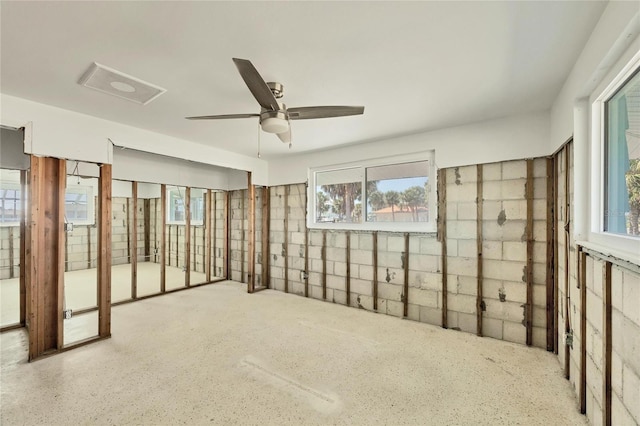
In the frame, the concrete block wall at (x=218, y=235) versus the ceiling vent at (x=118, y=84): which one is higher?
the ceiling vent at (x=118, y=84)

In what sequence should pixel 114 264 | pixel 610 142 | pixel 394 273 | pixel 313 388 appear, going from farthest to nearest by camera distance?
pixel 114 264 < pixel 394 273 < pixel 313 388 < pixel 610 142

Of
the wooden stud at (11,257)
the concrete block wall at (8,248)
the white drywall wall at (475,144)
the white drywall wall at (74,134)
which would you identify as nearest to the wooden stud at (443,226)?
the white drywall wall at (475,144)

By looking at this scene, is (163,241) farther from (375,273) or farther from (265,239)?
(375,273)

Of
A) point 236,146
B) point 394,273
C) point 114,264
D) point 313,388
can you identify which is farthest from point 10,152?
point 394,273

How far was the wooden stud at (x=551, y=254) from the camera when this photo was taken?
2.70 meters

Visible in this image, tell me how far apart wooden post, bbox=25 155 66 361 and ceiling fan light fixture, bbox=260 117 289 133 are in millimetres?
2248

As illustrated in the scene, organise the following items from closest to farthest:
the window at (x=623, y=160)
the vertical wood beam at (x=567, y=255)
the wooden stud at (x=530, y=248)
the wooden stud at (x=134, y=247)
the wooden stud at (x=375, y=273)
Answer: the window at (x=623, y=160)
the vertical wood beam at (x=567, y=255)
the wooden stud at (x=530, y=248)
the wooden stud at (x=375, y=273)
the wooden stud at (x=134, y=247)

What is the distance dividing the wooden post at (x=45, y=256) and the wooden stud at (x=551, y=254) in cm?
484

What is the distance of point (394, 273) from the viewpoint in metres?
3.72

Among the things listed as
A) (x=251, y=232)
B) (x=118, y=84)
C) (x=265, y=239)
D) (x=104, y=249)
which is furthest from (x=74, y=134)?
(x=265, y=239)

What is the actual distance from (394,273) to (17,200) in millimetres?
6231

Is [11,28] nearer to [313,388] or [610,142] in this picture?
[313,388]

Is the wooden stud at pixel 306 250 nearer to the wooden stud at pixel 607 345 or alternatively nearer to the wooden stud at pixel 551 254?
the wooden stud at pixel 551 254

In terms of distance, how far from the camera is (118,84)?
218cm
